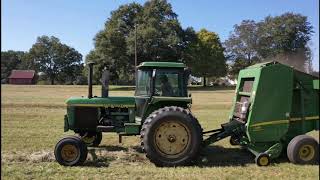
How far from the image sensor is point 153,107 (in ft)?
33.2

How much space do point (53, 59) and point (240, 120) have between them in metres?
85.5

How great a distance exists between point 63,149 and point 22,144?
2.66m

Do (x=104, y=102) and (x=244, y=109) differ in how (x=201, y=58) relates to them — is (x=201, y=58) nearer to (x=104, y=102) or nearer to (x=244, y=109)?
(x=104, y=102)

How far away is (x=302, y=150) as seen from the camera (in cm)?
916

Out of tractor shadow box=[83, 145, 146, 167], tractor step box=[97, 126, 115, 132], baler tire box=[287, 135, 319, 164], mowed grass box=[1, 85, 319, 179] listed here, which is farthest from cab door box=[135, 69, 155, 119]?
baler tire box=[287, 135, 319, 164]

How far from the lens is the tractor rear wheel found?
930 cm

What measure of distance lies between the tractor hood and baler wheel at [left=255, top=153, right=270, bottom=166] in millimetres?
2956

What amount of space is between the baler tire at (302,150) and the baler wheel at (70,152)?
4081 millimetres

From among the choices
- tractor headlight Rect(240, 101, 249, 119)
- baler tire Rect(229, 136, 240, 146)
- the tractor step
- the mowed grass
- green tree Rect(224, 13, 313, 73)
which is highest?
green tree Rect(224, 13, 313, 73)

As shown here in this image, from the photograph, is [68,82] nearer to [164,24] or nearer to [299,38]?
[164,24]

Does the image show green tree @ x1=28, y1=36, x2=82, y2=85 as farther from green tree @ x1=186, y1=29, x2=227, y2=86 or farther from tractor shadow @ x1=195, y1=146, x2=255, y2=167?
tractor shadow @ x1=195, y1=146, x2=255, y2=167

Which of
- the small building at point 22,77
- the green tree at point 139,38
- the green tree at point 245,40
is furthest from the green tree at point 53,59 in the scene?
the green tree at point 245,40

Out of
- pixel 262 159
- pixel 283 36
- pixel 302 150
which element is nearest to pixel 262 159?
pixel 262 159

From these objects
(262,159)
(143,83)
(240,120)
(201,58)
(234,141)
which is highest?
(201,58)
